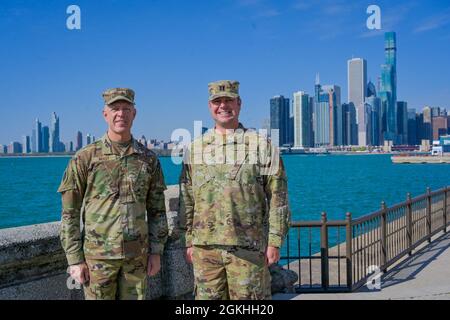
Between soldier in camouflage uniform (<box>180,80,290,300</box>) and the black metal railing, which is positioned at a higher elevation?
soldier in camouflage uniform (<box>180,80,290,300</box>)

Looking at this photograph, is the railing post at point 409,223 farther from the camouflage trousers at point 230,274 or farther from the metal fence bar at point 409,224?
the camouflage trousers at point 230,274

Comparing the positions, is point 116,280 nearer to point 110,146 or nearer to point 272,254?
point 110,146

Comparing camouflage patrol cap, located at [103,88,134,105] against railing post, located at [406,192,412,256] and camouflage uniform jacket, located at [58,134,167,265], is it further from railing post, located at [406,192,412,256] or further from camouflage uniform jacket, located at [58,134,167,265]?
railing post, located at [406,192,412,256]

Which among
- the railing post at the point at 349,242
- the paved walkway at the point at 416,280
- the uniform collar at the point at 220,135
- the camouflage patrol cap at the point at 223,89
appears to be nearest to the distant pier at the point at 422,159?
the paved walkway at the point at 416,280

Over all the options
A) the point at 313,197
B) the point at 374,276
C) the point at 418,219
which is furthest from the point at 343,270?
the point at 313,197

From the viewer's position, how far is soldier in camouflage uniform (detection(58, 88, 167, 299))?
11.4ft

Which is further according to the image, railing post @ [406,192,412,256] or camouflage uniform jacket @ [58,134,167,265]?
railing post @ [406,192,412,256]

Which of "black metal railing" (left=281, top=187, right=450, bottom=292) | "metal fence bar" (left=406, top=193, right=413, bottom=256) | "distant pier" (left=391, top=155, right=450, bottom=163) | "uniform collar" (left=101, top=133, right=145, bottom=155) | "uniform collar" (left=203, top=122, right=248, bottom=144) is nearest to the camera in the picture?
"uniform collar" (left=101, top=133, right=145, bottom=155)

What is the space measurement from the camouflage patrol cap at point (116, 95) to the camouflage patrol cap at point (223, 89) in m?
0.65

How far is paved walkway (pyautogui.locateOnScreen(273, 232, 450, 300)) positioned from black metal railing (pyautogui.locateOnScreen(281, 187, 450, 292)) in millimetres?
226

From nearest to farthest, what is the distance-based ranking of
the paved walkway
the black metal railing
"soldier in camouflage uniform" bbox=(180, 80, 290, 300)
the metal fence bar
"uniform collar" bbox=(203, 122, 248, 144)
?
"soldier in camouflage uniform" bbox=(180, 80, 290, 300)
"uniform collar" bbox=(203, 122, 248, 144)
the paved walkway
the black metal railing
the metal fence bar

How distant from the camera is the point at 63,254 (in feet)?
13.1

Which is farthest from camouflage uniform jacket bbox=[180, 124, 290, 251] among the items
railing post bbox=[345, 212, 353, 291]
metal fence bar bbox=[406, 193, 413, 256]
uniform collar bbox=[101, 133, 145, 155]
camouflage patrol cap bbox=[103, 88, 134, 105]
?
metal fence bar bbox=[406, 193, 413, 256]

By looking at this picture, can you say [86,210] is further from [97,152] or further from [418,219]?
[418,219]
